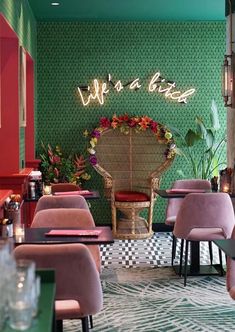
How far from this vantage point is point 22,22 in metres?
7.34

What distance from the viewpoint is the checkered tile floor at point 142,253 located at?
291 inches

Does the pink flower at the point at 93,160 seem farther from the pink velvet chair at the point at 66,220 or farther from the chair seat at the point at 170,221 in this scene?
the pink velvet chair at the point at 66,220

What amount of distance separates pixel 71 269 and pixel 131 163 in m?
6.17

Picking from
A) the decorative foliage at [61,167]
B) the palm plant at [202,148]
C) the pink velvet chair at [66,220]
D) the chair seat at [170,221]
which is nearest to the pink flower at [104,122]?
the decorative foliage at [61,167]

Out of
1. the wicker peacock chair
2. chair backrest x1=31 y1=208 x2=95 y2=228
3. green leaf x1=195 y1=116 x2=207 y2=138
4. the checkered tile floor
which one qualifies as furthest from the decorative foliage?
chair backrest x1=31 y1=208 x2=95 y2=228

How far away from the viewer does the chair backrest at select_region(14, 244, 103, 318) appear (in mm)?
3434

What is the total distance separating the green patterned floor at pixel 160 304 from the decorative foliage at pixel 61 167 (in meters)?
2.61

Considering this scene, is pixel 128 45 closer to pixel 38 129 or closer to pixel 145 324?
pixel 38 129

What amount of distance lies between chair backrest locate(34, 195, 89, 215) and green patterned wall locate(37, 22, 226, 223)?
12.9 feet

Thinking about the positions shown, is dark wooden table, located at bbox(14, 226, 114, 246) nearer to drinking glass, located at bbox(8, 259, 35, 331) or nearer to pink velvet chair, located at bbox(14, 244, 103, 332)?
pink velvet chair, located at bbox(14, 244, 103, 332)

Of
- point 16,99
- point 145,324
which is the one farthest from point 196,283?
point 16,99

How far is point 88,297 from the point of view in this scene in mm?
3555

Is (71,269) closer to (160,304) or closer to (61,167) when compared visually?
(160,304)

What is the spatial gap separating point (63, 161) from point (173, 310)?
4368mm
